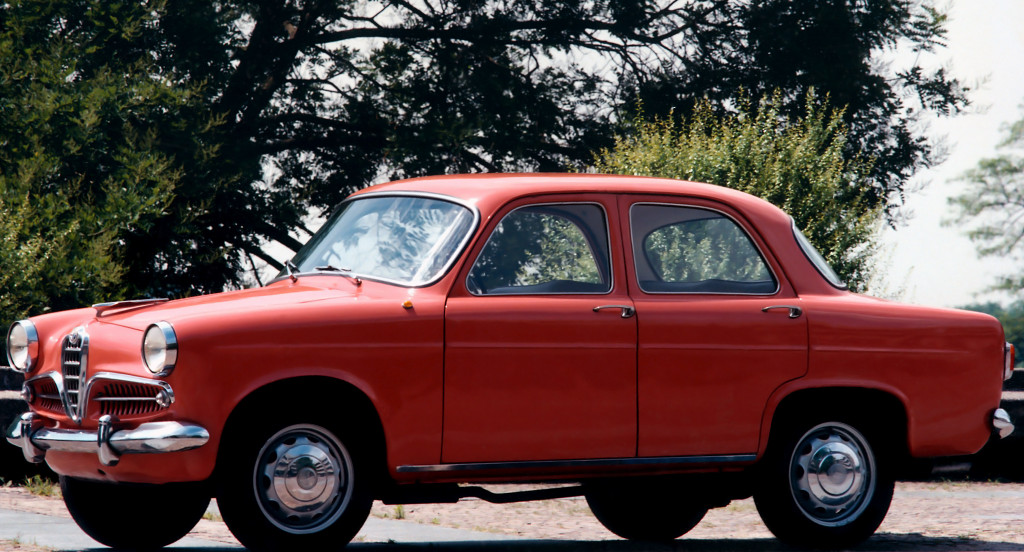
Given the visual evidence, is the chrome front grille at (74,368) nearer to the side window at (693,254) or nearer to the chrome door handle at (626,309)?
the chrome door handle at (626,309)

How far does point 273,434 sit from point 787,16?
22.4m

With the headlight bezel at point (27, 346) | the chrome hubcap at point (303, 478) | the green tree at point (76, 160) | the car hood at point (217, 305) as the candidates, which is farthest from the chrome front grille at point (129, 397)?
the green tree at point (76, 160)

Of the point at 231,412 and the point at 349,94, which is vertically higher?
the point at 349,94

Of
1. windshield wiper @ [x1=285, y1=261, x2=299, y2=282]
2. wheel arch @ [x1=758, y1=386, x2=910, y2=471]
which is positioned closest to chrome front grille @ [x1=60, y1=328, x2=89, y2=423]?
windshield wiper @ [x1=285, y1=261, x2=299, y2=282]

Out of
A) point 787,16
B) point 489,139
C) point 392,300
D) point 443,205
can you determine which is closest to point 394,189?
point 443,205

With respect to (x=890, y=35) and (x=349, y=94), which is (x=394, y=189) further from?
(x=890, y=35)

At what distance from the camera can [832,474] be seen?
6512 mm

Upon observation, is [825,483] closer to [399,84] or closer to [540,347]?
[540,347]

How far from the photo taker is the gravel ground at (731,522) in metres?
6.90

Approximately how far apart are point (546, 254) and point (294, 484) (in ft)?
5.53

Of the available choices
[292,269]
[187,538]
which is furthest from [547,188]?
[187,538]

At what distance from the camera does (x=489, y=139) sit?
2409 centimetres

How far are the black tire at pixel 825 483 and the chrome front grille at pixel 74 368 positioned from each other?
3403 millimetres

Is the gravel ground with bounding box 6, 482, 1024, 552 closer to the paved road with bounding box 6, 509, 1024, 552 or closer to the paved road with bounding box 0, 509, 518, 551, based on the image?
the paved road with bounding box 6, 509, 1024, 552
